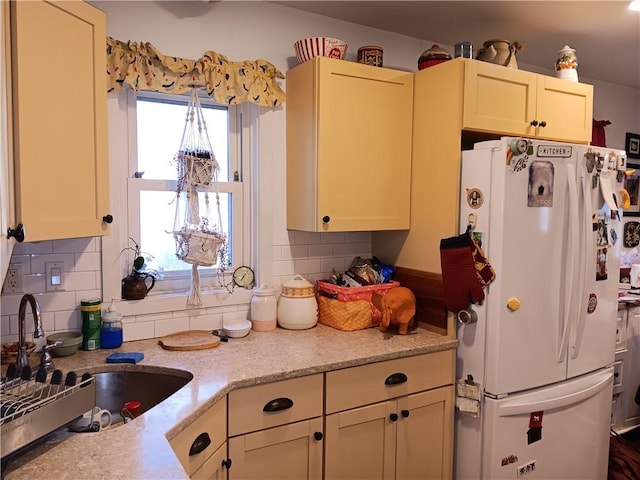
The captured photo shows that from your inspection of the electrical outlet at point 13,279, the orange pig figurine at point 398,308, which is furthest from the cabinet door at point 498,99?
the electrical outlet at point 13,279

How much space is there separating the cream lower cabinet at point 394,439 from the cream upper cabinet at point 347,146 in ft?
2.75

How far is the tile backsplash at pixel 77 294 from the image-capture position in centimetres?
201

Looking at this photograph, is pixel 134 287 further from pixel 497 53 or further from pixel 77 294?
pixel 497 53

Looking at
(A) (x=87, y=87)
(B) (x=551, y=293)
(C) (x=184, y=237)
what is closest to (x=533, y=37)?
(B) (x=551, y=293)

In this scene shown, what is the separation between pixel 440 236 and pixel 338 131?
2.27ft

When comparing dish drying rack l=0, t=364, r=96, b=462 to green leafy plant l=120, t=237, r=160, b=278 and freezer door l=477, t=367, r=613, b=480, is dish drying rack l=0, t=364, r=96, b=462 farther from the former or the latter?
freezer door l=477, t=367, r=613, b=480

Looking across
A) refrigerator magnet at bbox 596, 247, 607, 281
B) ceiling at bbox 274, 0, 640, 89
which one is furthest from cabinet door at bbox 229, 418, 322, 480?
ceiling at bbox 274, 0, 640, 89

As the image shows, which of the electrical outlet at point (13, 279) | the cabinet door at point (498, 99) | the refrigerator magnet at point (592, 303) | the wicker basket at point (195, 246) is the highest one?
the cabinet door at point (498, 99)

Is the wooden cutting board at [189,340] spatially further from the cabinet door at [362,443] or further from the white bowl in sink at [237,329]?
the cabinet door at [362,443]

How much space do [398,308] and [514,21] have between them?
168cm

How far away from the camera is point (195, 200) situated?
238 centimetres

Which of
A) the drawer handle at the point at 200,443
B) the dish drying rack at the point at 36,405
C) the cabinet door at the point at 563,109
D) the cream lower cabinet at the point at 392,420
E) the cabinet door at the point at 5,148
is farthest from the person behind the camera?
the cabinet door at the point at 563,109

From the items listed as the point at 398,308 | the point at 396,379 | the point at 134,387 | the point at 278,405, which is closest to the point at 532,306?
the point at 398,308

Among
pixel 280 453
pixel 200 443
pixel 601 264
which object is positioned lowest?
pixel 280 453
